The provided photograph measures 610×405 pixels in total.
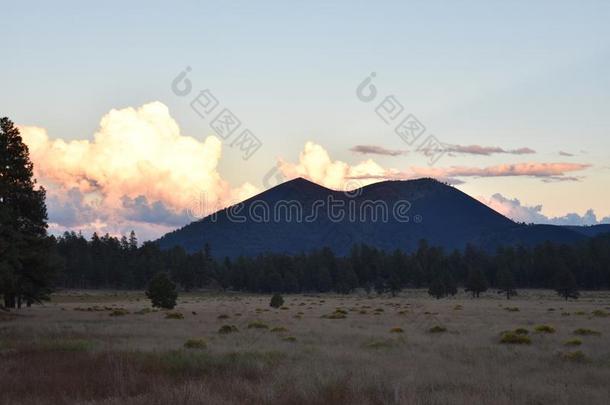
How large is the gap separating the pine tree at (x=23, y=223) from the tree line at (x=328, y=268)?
A: 8228 cm

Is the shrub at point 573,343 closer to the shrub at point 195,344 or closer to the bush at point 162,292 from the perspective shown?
the shrub at point 195,344

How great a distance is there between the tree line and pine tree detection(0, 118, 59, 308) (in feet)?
270

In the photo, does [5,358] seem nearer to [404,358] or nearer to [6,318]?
[404,358]

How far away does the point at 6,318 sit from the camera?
34.6m

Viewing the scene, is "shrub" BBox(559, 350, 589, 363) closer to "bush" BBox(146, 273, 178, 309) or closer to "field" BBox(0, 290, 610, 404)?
"field" BBox(0, 290, 610, 404)

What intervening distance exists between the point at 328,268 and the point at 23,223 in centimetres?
10706

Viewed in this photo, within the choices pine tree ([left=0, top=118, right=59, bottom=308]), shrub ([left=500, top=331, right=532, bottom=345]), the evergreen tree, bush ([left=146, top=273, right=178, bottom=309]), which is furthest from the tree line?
shrub ([left=500, top=331, right=532, bottom=345])

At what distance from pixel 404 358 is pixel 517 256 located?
132 metres

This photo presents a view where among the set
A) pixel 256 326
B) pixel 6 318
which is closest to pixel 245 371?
pixel 256 326

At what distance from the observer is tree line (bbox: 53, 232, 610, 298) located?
125 metres

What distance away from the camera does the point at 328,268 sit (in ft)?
463

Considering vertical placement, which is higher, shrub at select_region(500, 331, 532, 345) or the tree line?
the tree line

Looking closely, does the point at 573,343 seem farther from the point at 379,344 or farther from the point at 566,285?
the point at 566,285

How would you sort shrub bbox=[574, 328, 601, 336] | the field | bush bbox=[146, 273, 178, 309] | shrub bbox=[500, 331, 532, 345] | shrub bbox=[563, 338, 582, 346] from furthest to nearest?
A: 1. bush bbox=[146, 273, 178, 309]
2. shrub bbox=[574, 328, 601, 336]
3. shrub bbox=[500, 331, 532, 345]
4. shrub bbox=[563, 338, 582, 346]
5. the field
